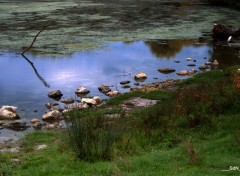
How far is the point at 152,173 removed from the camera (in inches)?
Result: 327

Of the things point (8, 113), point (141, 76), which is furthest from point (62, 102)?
point (141, 76)

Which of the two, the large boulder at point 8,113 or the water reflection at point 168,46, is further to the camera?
the water reflection at point 168,46

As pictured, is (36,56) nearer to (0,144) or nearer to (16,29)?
(16,29)

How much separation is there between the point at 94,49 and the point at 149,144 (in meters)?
19.1

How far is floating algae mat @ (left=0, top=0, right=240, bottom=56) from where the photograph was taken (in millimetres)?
31109

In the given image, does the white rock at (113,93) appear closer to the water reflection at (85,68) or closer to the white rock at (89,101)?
the water reflection at (85,68)

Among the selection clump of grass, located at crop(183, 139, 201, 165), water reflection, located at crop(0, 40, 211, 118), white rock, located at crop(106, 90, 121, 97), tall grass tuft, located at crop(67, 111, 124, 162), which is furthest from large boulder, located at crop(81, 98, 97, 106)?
clump of grass, located at crop(183, 139, 201, 165)

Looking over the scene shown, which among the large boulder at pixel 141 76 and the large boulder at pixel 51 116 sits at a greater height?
the large boulder at pixel 51 116

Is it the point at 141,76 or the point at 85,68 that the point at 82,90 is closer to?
the point at 141,76

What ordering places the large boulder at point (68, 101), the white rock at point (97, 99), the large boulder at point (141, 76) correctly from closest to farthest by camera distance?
the white rock at point (97, 99), the large boulder at point (68, 101), the large boulder at point (141, 76)

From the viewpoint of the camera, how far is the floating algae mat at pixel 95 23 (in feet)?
102

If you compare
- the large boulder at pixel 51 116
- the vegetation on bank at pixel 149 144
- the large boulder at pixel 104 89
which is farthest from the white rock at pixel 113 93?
the vegetation on bank at pixel 149 144

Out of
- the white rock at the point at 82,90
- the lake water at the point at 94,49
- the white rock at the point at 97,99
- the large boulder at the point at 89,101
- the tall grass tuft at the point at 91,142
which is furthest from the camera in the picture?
the lake water at the point at 94,49

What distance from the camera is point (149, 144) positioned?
11.1 m
